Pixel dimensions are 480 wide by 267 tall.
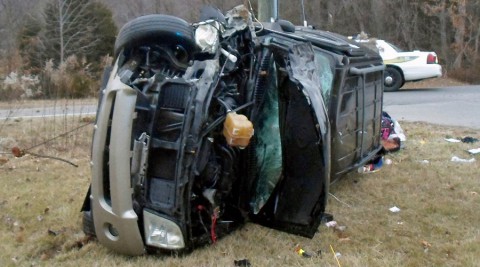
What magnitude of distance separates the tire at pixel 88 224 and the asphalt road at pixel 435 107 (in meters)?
7.73

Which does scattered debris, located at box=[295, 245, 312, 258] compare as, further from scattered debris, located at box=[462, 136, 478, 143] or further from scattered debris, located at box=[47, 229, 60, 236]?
scattered debris, located at box=[462, 136, 478, 143]

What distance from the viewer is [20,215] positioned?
180 inches

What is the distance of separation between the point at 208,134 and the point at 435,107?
34.7 ft

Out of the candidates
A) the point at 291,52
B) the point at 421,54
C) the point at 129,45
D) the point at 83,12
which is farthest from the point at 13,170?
the point at 83,12

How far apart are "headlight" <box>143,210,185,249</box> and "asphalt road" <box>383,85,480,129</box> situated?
300 inches

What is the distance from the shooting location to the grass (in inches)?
141

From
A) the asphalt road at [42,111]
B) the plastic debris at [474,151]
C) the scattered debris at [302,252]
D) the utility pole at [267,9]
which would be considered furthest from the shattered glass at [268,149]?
the asphalt road at [42,111]

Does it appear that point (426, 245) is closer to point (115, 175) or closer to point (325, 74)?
point (325, 74)

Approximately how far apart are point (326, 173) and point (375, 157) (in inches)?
105

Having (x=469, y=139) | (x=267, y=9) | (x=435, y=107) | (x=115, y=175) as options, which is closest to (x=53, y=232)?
(x=115, y=175)

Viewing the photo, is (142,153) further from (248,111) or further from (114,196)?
(248,111)

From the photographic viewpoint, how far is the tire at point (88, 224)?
374 centimetres

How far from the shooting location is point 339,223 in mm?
4336

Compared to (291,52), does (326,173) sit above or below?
below
